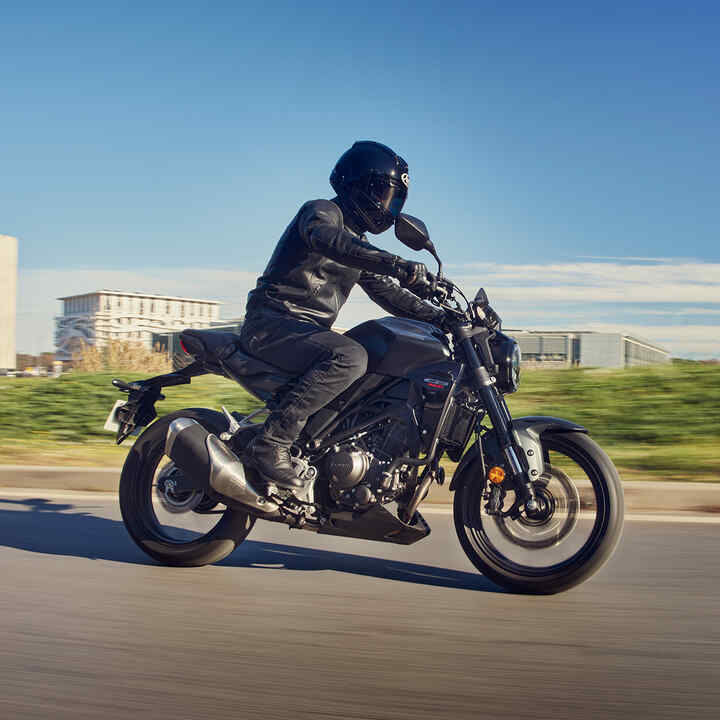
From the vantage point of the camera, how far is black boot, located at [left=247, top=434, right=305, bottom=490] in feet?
14.5

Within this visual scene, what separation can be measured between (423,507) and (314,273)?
260 cm

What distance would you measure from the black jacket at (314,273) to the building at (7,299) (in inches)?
2936

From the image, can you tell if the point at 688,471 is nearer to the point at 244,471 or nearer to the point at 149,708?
the point at 244,471

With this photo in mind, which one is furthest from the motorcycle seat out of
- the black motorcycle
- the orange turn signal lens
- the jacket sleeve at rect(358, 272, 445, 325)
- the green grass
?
the green grass

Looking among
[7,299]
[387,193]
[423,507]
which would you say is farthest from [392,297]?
[7,299]

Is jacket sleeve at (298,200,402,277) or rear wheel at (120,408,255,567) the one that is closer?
jacket sleeve at (298,200,402,277)

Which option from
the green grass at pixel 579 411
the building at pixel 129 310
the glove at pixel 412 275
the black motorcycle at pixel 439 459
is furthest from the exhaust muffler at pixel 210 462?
the building at pixel 129 310

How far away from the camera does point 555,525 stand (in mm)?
4234

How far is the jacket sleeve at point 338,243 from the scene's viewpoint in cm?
420

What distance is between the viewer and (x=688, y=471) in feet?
24.5

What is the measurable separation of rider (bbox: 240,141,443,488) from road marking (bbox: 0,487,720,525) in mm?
2201

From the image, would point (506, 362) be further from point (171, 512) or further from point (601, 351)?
point (601, 351)

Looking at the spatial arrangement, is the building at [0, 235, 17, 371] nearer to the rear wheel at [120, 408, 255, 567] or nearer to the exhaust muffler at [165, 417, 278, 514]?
the rear wheel at [120, 408, 255, 567]

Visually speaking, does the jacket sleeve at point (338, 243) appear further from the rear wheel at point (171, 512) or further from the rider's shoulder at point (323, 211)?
the rear wheel at point (171, 512)
